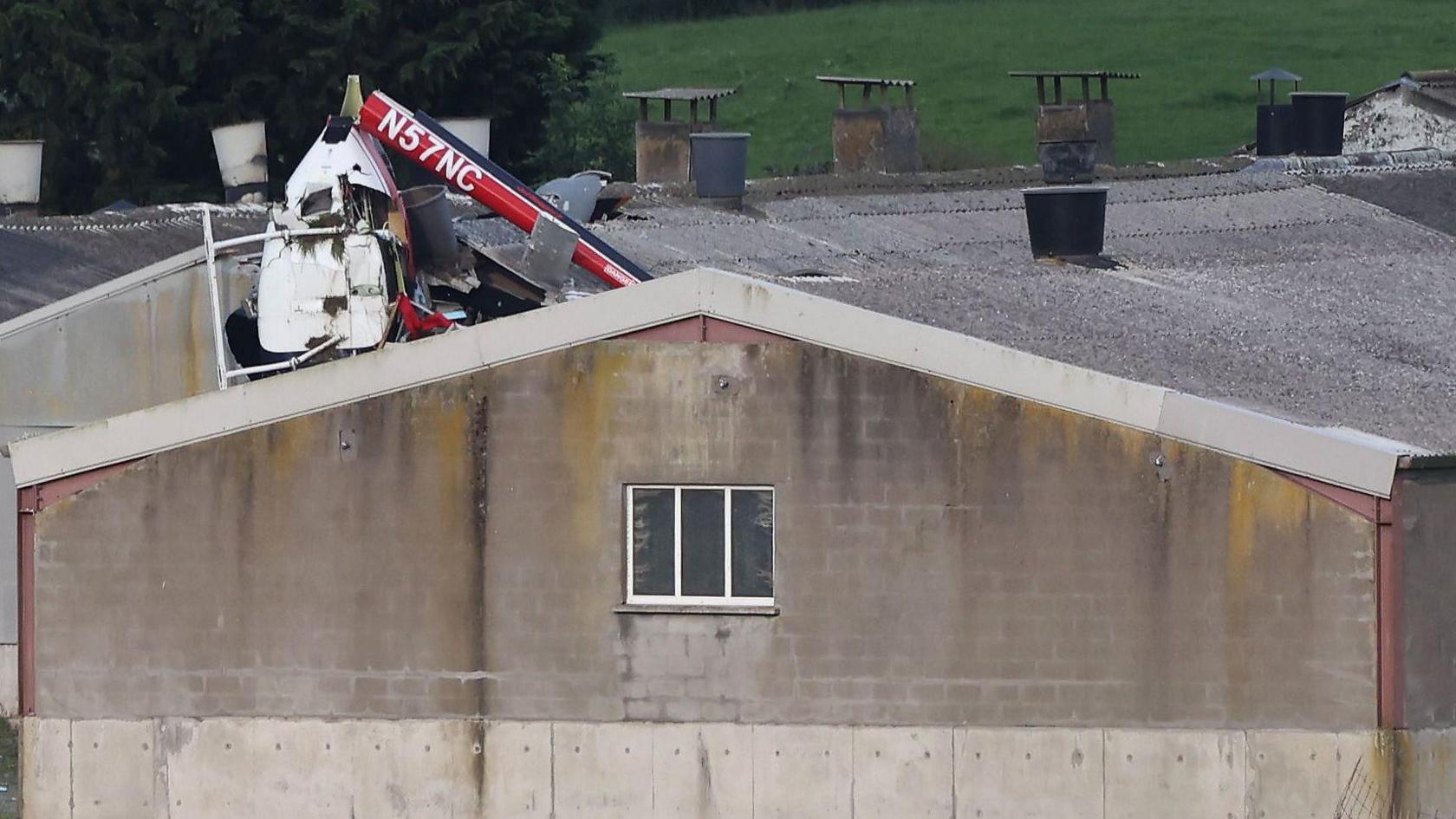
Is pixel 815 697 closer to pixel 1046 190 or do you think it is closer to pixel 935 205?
pixel 1046 190

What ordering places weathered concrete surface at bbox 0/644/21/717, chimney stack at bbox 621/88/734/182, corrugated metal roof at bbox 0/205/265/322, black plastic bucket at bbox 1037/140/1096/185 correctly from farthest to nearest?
chimney stack at bbox 621/88/734/182 → black plastic bucket at bbox 1037/140/1096/185 → corrugated metal roof at bbox 0/205/265/322 → weathered concrete surface at bbox 0/644/21/717

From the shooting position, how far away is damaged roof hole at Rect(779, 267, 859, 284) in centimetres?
2641

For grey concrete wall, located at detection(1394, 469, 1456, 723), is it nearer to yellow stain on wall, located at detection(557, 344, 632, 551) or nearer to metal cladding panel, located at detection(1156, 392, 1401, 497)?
metal cladding panel, located at detection(1156, 392, 1401, 497)

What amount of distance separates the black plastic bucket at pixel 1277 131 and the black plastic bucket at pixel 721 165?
11773mm

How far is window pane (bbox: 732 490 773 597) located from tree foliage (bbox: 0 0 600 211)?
29058mm

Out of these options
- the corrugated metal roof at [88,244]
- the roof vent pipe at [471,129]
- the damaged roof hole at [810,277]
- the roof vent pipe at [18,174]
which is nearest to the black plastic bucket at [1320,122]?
the roof vent pipe at [471,129]

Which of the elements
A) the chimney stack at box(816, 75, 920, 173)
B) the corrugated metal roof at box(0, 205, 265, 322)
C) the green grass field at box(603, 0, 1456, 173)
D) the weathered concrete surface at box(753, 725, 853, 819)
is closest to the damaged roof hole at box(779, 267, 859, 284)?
the corrugated metal roof at box(0, 205, 265, 322)

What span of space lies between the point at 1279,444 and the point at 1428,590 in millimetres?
1480

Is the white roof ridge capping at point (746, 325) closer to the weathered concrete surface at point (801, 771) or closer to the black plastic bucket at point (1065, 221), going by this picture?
the weathered concrete surface at point (801, 771)

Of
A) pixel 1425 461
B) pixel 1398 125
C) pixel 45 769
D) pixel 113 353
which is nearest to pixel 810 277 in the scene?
pixel 113 353

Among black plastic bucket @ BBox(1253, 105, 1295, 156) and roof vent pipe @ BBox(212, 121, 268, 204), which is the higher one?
black plastic bucket @ BBox(1253, 105, 1295, 156)

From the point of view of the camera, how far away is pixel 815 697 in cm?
1911

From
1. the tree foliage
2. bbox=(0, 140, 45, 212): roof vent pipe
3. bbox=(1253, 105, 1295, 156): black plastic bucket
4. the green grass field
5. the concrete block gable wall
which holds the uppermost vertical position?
the green grass field

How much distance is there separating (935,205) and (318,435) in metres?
15.3
